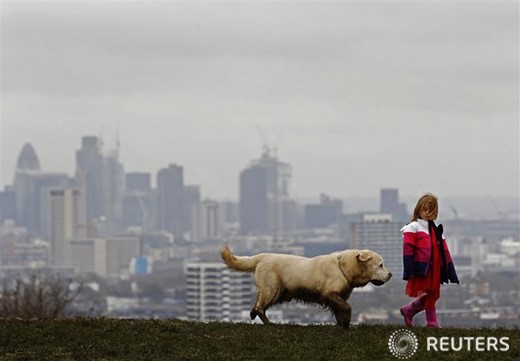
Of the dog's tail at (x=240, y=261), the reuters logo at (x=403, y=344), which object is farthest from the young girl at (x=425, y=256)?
the dog's tail at (x=240, y=261)

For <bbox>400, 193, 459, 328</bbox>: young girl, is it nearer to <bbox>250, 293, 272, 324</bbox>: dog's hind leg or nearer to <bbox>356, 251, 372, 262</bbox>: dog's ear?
<bbox>356, 251, 372, 262</bbox>: dog's ear

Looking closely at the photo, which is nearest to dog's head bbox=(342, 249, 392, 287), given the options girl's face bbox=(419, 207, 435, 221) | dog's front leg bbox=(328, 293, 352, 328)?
dog's front leg bbox=(328, 293, 352, 328)

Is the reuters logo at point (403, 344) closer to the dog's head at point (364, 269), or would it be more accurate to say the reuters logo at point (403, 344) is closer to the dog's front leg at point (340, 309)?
the dog's front leg at point (340, 309)

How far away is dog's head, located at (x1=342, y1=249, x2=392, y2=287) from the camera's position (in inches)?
675

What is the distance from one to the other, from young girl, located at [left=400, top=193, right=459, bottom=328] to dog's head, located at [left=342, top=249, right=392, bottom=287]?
0.38 m

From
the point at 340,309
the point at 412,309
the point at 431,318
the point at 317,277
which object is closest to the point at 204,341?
the point at 340,309

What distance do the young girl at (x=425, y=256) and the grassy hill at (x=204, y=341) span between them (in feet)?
1.66

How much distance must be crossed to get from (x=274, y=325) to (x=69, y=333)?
6.71 ft

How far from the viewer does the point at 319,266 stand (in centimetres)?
1733

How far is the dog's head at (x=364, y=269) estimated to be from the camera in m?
17.1

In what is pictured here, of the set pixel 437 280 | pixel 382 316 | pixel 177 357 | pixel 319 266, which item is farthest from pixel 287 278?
pixel 382 316

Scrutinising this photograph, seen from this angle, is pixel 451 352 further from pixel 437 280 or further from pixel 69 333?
pixel 69 333

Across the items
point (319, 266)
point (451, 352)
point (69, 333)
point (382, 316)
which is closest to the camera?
point (451, 352)

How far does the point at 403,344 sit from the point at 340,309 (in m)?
1.68
